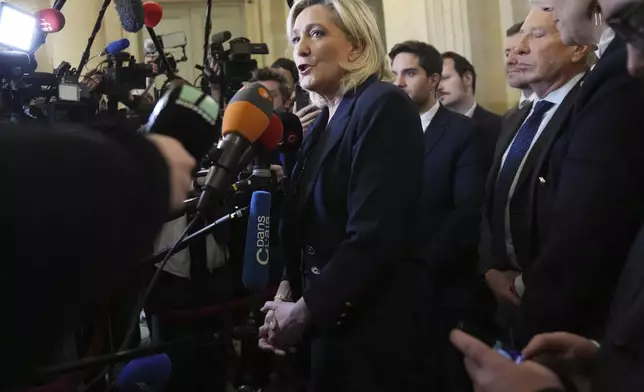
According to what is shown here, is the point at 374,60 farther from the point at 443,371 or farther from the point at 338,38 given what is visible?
the point at 443,371

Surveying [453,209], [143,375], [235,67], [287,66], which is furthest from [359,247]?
[287,66]

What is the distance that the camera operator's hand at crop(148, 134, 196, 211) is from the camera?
709 millimetres

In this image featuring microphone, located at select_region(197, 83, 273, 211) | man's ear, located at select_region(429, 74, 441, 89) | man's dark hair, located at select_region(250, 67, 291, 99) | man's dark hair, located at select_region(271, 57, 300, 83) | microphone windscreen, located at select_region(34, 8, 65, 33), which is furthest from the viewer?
man's dark hair, located at select_region(271, 57, 300, 83)

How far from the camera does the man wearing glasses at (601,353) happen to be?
30.0 inches

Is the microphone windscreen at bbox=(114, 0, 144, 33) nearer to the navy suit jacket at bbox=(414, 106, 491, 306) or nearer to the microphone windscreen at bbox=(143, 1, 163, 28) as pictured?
the microphone windscreen at bbox=(143, 1, 163, 28)

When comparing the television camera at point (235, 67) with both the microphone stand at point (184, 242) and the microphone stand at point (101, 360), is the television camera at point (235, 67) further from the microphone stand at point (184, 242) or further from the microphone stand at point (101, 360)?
the microphone stand at point (101, 360)

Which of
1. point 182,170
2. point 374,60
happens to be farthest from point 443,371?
point 182,170

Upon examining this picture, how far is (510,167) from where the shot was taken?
5.61 ft

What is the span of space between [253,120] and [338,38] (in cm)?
46

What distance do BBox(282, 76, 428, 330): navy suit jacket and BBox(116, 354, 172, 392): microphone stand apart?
0.39 meters

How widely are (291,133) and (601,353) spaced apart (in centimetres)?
90

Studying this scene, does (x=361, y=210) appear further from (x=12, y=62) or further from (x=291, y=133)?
(x=12, y=62)

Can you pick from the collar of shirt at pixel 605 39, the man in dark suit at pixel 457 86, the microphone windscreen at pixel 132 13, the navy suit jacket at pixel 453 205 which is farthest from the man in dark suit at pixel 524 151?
the man in dark suit at pixel 457 86

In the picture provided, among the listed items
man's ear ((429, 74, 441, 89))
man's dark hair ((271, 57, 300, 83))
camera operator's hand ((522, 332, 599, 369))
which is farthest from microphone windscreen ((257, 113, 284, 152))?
man's dark hair ((271, 57, 300, 83))
